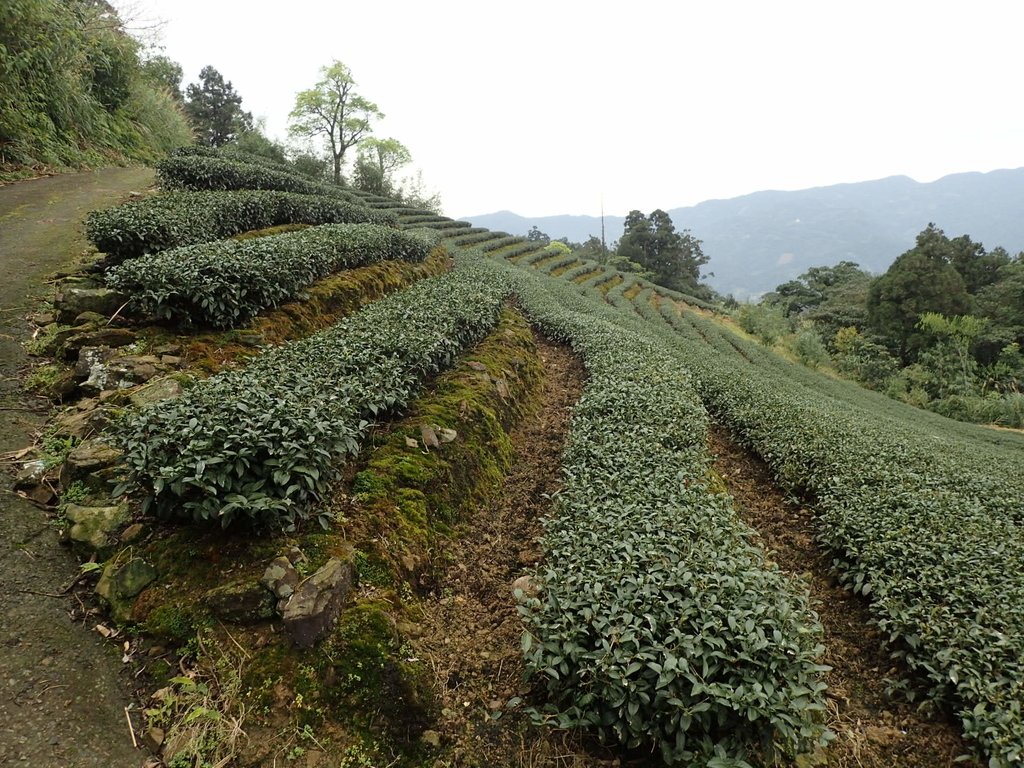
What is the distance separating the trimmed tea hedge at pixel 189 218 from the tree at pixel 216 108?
126 ft

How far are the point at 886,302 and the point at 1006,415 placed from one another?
12886 mm

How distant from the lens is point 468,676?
3.60m

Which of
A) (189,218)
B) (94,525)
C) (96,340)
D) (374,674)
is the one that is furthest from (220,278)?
(374,674)

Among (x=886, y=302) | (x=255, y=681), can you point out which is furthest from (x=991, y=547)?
(x=886, y=302)

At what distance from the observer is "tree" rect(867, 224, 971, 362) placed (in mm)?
32094

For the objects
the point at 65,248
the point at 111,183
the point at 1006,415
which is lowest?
the point at 1006,415

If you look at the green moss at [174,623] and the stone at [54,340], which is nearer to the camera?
the green moss at [174,623]

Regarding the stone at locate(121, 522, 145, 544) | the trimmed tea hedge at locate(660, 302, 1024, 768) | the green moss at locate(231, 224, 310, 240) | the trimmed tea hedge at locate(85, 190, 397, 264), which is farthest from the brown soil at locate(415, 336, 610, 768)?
the green moss at locate(231, 224, 310, 240)

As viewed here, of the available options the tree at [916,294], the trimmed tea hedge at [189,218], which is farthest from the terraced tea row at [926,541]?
the tree at [916,294]

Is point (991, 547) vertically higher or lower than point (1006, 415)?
higher

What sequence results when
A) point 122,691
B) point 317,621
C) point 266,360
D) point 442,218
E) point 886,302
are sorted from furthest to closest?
point 442,218
point 886,302
point 266,360
point 317,621
point 122,691

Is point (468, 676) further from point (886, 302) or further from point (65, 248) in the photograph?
point (886, 302)

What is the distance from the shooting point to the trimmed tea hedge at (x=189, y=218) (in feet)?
22.9

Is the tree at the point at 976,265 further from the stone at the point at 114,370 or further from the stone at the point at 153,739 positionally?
the stone at the point at 153,739
